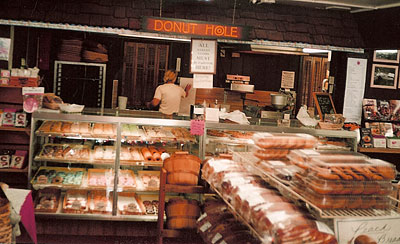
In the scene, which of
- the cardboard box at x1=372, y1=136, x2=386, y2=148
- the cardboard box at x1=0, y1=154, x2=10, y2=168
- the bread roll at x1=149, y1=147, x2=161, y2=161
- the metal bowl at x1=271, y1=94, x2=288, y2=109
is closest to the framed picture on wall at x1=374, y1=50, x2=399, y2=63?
the cardboard box at x1=372, y1=136, x2=386, y2=148

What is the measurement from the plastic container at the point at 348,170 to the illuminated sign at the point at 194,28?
10.5 feet

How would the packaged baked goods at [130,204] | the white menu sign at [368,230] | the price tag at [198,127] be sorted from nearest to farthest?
1. the white menu sign at [368,230]
2. the price tag at [198,127]
3. the packaged baked goods at [130,204]

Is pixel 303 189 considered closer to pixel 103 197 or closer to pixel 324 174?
pixel 324 174

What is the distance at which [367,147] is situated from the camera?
22.0 ft

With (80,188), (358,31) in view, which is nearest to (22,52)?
(80,188)

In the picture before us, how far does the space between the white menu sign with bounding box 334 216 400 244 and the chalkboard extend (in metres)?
4.38

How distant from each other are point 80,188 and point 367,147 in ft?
14.6

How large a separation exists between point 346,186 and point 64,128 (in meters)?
4.09

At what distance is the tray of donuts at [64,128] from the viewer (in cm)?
540

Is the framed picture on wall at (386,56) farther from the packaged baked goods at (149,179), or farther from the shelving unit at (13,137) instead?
the shelving unit at (13,137)

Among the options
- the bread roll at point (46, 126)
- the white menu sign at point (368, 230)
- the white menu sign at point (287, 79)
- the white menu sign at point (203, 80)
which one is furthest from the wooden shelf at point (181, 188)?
the white menu sign at point (287, 79)

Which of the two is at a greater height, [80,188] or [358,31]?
[358,31]

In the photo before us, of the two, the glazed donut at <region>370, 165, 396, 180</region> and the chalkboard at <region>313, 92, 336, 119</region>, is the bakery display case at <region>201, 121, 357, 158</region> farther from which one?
the glazed donut at <region>370, 165, 396, 180</region>

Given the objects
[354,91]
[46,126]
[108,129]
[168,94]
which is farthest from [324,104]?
[46,126]
